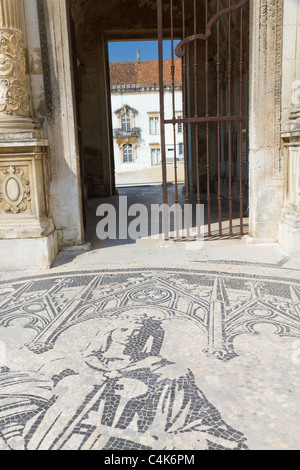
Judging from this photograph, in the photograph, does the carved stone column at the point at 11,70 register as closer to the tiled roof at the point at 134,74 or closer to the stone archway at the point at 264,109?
the stone archway at the point at 264,109

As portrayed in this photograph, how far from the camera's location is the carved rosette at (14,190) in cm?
475

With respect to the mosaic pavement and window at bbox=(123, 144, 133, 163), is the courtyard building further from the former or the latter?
window at bbox=(123, 144, 133, 163)

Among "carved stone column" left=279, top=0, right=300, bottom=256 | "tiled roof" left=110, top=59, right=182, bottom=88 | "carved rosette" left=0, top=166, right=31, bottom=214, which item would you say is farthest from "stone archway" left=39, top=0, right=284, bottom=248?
"tiled roof" left=110, top=59, right=182, bottom=88

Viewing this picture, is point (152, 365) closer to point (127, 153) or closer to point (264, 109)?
point (264, 109)

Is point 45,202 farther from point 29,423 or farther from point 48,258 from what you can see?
point 29,423

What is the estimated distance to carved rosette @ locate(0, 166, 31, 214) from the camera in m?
4.75

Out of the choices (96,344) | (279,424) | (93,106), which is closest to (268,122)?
(96,344)

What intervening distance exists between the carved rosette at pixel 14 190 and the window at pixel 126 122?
3538 cm

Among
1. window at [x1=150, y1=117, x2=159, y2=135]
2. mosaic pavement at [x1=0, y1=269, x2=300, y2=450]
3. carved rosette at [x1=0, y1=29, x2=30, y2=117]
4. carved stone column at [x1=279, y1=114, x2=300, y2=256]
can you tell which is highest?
window at [x1=150, y1=117, x2=159, y2=135]

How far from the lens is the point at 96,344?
9.73 ft

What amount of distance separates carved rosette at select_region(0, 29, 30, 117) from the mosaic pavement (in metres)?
2.00

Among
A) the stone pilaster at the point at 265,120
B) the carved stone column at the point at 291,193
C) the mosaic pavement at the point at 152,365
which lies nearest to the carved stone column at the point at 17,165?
the mosaic pavement at the point at 152,365
